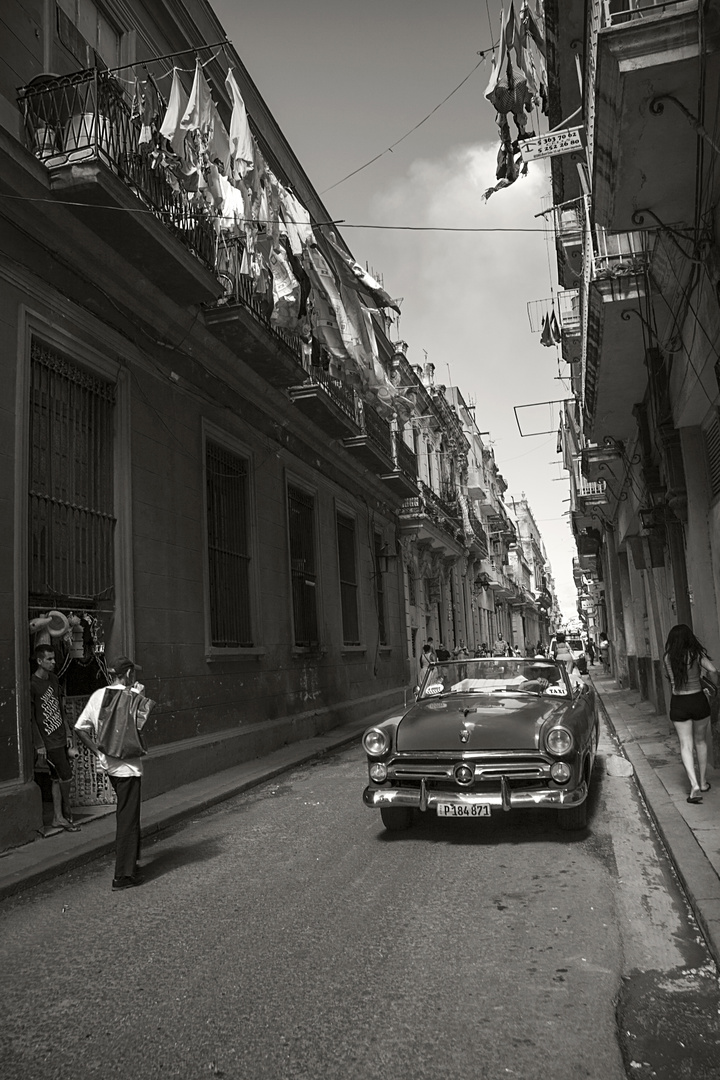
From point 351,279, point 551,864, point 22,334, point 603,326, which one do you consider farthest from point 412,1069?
point 351,279

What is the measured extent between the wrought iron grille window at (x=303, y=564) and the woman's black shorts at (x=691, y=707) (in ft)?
26.4

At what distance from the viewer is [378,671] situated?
19.2m

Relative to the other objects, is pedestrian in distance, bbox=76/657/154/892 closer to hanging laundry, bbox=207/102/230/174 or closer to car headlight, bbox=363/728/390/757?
car headlight, bbox=363/728/390/757

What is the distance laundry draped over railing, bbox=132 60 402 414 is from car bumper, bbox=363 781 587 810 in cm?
642

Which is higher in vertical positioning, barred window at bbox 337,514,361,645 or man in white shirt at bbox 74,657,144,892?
barred window at bbox 337,514,361,645

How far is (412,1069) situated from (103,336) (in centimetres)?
772

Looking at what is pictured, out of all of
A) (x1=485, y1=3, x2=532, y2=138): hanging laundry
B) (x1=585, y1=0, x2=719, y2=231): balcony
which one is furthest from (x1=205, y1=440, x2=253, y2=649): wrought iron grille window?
(x1=585, y1=0, x2=719, y2=231): balcony

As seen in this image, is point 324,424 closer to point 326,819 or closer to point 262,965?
point 326,819

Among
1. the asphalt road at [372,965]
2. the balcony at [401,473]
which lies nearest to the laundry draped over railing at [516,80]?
the asphalt road at [372,965]

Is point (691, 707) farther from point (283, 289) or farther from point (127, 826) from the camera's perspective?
point (283, 289)

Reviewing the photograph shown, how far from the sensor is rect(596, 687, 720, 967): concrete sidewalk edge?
4.18 metres

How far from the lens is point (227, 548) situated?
38.4 feet

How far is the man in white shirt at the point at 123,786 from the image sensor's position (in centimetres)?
550

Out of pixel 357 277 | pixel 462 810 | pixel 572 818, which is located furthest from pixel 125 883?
pixel 357 277
